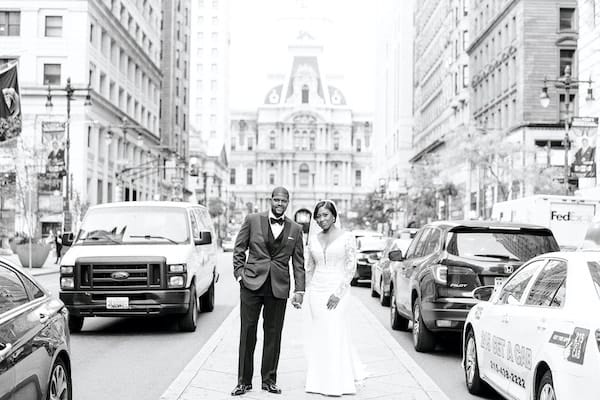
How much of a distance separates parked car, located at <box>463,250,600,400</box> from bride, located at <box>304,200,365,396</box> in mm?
1311

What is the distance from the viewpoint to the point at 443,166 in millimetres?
55031

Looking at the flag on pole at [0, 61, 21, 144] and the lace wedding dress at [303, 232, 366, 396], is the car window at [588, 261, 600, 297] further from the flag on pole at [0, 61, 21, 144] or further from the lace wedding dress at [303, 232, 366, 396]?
the flag on pole at [0, 61, 21, 144]

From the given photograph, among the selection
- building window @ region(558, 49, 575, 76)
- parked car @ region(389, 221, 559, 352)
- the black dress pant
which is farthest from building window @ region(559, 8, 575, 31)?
the black dress pant

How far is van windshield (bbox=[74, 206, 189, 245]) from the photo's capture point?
1388 centimetres

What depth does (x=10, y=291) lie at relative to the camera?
5.98m

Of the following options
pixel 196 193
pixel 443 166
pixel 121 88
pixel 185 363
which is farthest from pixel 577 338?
pixel 196 193

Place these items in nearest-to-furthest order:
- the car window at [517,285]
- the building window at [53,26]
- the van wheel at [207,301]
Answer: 1. the car window at [517,285]
2. the van wheel at [207,301]
3. the building window at [53,26]

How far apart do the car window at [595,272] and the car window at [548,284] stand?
0.28 meters

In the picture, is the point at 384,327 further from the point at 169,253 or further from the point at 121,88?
the point at 121,88

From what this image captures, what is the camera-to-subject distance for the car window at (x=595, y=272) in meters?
6.05

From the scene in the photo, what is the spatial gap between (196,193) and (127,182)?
120 feet

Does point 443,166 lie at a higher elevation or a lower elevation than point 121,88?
lower

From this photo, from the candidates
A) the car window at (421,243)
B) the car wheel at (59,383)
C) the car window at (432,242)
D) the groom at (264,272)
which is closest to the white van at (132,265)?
the car window at (421,243)

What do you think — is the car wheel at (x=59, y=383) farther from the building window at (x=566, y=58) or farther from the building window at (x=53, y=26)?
the building window at (x=53, y=26)
